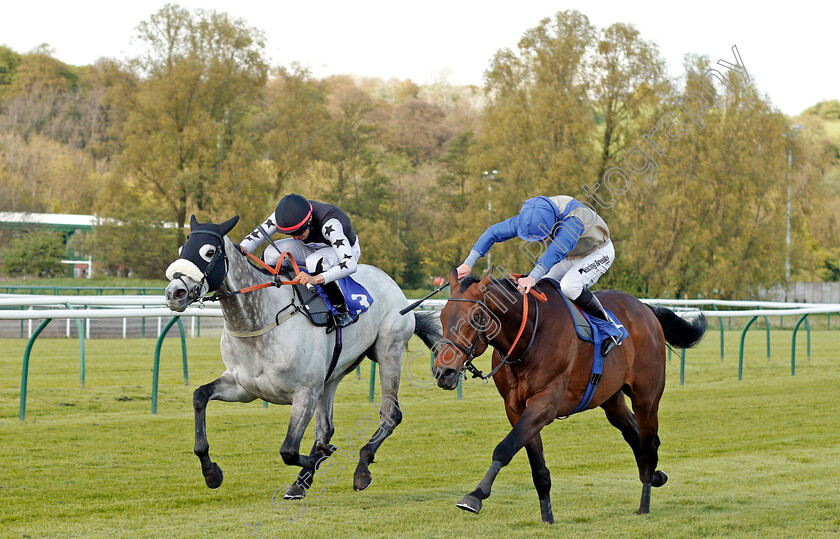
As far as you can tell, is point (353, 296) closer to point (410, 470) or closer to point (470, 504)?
point (410, 470)

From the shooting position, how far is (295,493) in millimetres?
4852

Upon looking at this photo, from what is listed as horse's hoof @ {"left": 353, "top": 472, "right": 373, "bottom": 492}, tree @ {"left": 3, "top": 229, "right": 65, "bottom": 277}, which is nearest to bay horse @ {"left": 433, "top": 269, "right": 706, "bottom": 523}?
horse's hoof @ {"left": 353, "top": 472, "right": 373, "bottom": 492}

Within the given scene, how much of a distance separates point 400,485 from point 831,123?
258 feet

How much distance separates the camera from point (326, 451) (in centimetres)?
513

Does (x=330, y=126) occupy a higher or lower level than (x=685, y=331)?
higher

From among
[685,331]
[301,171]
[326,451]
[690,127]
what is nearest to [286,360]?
[326,451]

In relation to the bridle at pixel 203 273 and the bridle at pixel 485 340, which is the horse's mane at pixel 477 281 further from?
the bridle at pixel 203 273

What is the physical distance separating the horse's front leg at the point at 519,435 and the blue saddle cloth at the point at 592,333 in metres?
0.36

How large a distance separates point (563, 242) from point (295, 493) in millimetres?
1976

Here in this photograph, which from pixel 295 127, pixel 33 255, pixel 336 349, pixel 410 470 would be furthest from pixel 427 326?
pixel 33 255

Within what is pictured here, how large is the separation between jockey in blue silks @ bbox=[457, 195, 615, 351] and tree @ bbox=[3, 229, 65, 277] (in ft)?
100

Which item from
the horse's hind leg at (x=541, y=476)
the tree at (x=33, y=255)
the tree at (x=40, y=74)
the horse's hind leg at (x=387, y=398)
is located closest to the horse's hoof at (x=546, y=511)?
the horse's hind leg at (x=541, y=476)

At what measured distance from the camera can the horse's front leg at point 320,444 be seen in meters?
4.87

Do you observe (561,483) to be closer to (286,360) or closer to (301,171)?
(286,360)
